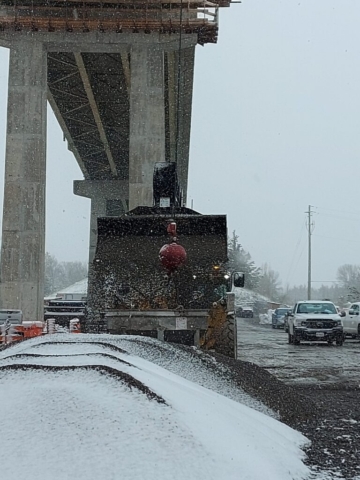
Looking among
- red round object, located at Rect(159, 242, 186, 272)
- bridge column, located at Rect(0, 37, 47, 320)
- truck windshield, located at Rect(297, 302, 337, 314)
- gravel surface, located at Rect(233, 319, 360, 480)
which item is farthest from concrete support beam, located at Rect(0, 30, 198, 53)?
gravel surface, located at Rect(233, 319, 360, 480)

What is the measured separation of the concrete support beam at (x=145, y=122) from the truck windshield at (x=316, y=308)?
6.49m

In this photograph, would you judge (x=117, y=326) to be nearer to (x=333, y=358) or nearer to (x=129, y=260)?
(x=129, y=260)

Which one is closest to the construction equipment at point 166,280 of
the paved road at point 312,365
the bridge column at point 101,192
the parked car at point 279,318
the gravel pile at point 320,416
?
the paved road at point 312,365

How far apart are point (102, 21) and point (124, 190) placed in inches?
871

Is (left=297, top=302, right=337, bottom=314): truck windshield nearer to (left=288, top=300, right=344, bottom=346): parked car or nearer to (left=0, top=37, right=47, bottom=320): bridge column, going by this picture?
(left=288, top=300, right=344, bottom=346): parked car

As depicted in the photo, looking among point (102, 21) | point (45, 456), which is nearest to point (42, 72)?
point (102, 21)

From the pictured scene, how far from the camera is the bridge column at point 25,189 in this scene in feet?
74.6

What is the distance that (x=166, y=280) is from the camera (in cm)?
1238

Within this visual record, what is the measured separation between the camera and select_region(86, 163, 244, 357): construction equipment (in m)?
11.0

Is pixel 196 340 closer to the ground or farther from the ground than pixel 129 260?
closer to the ground

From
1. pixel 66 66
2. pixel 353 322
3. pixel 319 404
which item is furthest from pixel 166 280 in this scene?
pixel 66 66

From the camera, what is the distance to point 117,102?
33.2 meters

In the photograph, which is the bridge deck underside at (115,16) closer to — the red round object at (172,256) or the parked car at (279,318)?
the red round object at (172,256)

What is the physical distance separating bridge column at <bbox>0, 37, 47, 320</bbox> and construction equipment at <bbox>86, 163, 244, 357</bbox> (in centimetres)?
1032
